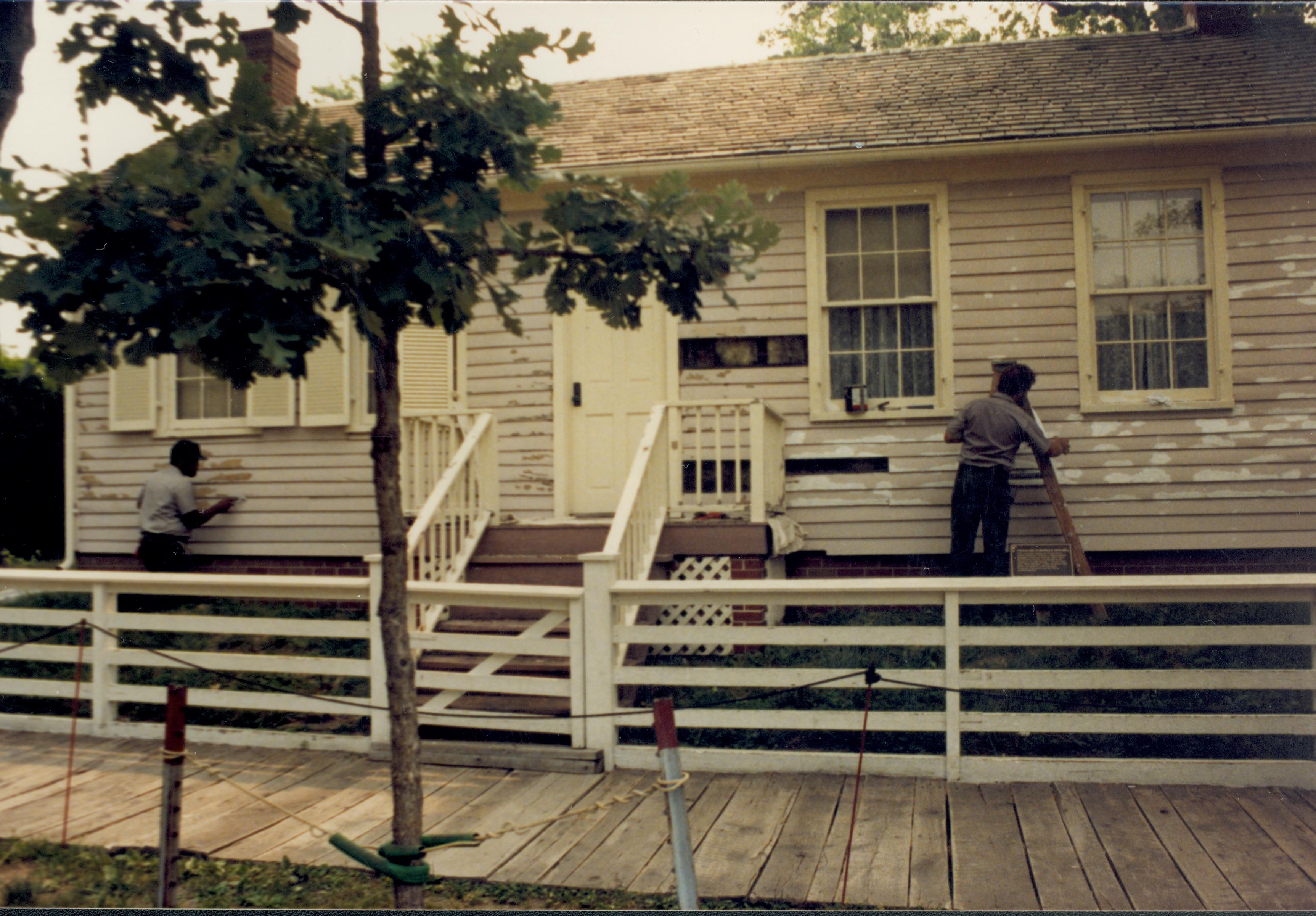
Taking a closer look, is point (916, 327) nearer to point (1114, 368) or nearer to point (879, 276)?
point (879, 276)

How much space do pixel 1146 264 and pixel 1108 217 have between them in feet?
1.64

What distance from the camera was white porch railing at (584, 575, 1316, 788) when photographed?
4.58m

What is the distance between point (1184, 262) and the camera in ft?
25.5

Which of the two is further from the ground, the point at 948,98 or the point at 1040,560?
the point at 948,98

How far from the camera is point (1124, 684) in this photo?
460 cm

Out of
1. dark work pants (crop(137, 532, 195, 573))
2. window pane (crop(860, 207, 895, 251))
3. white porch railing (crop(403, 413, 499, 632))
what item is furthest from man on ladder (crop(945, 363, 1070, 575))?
dark work pants (crop(137, 532, 195, 573))

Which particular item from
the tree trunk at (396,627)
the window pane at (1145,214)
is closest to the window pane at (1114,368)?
the window pane at (1145,214)

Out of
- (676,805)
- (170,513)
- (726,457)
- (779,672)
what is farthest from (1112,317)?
(170,513)

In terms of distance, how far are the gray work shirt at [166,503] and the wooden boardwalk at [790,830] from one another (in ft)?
10.7

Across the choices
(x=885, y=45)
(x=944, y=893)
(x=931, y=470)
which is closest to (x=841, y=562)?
(x=931, y=470)

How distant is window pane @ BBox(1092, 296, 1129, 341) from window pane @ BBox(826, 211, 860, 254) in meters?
2.02

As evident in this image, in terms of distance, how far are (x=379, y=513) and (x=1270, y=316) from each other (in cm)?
737

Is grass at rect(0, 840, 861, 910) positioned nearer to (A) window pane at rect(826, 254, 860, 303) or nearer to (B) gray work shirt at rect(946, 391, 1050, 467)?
(B) gray work shirt at rect(946, 391, 1050, 467)

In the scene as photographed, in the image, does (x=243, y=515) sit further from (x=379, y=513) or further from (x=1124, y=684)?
(x=1124, y=684)
